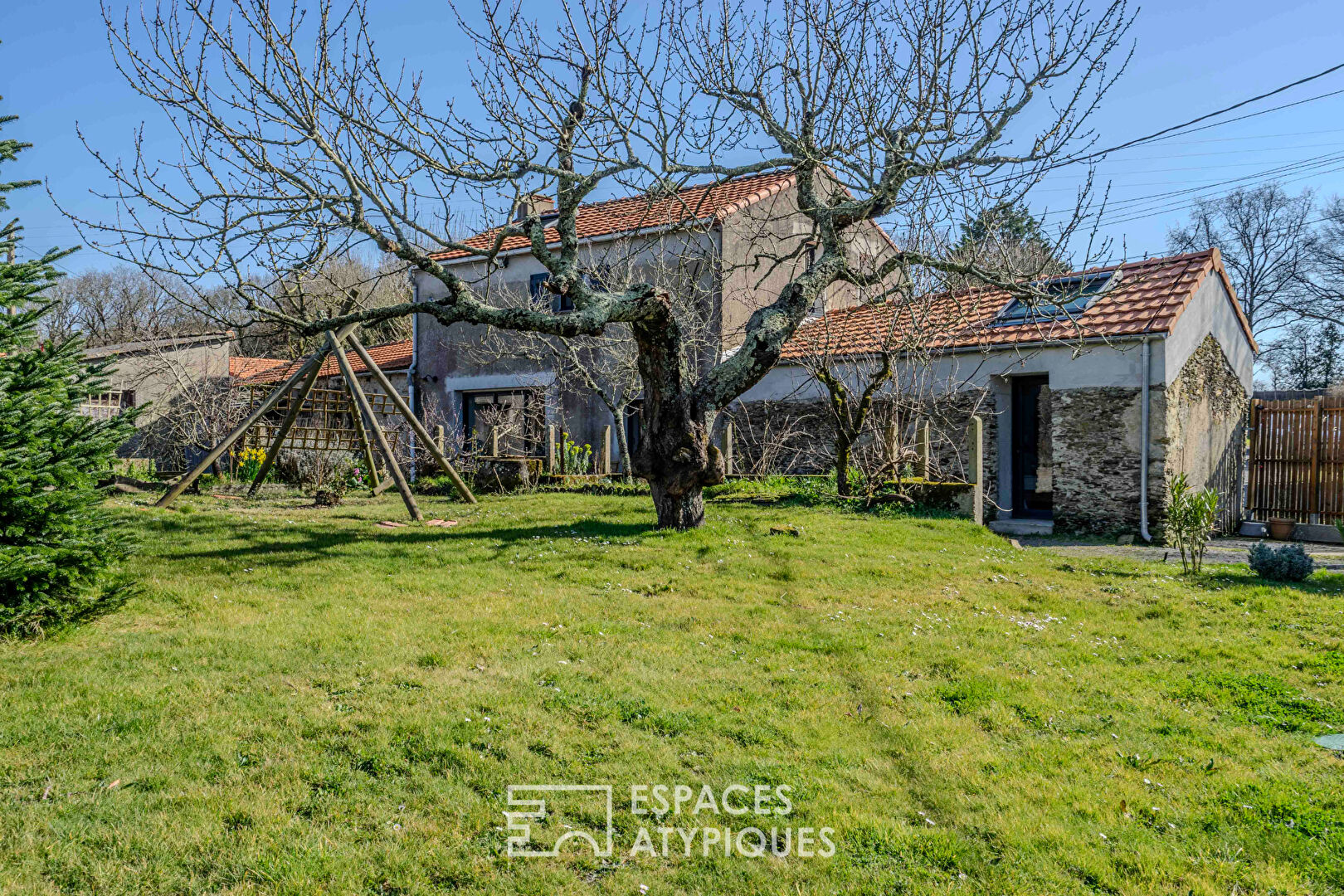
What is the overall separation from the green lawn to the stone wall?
4955 mm

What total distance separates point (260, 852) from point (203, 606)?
4.39m

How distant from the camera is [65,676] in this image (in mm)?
5148

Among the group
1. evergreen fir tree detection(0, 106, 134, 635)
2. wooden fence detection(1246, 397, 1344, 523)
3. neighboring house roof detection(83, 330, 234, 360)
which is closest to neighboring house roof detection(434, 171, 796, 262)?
neighboring house roof detection(83, 330, 234, 360)

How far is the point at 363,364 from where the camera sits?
25.9m

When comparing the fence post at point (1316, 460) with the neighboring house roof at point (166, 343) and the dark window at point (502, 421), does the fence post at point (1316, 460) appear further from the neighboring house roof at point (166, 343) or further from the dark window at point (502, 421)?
the neighboring house roof at point (166, 343)

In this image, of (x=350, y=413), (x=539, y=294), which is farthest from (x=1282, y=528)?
(x=350, y=413)

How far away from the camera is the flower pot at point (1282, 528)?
15.3m

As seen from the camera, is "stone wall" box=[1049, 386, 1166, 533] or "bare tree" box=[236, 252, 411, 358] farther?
"stone wall" box=[1049, 386, 1166, 533]

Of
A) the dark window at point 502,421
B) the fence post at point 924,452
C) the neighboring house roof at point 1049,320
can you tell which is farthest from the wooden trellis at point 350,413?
the fence post at point 924,452

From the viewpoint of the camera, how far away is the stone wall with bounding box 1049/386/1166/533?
13500 millimetres

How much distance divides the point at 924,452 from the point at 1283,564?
18.0 feet

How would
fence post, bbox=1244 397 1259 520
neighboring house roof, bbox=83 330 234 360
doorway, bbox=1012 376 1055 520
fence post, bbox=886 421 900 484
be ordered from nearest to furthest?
fence post, bbox=886 421 900 484, doorway, bbox=1012 376 1055 520, fence post, bbox=1244 397 1259 520, neighboring house roof, bbox=83 330 234 360

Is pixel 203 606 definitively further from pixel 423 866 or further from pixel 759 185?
pixel 759 185

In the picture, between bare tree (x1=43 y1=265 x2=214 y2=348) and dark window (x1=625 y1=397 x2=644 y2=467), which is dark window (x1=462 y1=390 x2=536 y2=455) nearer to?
dark window (x1=625 y1=397 x2=644 y2=467)
